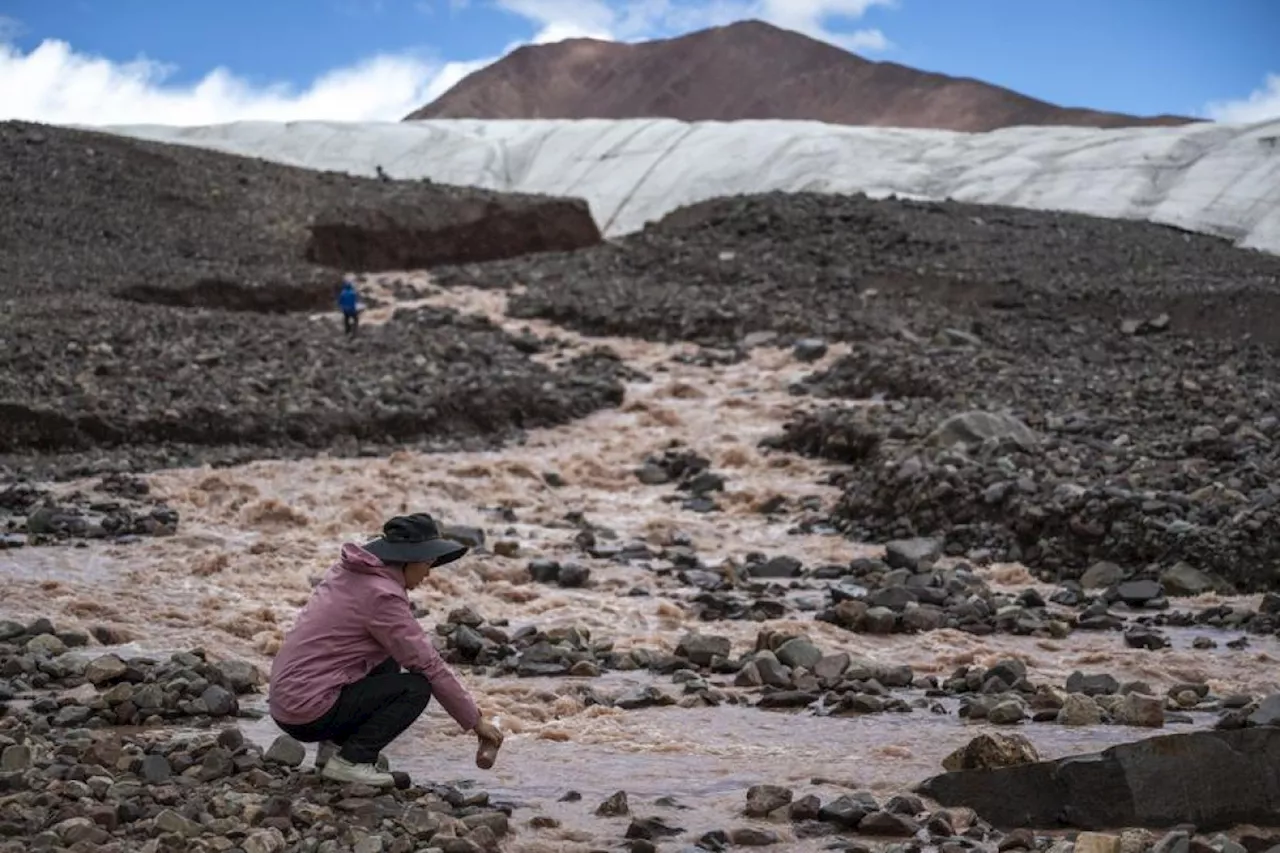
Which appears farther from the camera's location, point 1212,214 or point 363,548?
point 1212,214

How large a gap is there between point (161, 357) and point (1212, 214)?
20.7m

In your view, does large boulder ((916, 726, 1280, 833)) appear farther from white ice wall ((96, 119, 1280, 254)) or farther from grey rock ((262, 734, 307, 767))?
white ice wall ((96, 119, 1280, 254))

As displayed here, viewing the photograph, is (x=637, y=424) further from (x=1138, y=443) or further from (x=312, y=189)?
(x=312, y=189)

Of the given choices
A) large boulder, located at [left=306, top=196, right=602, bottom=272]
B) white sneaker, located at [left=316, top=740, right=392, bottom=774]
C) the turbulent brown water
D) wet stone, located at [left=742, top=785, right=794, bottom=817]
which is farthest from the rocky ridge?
wet stone, located at [left=742, top=785, right=794, bottom=817]

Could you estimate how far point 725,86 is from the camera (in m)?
70.3

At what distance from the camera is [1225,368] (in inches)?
627

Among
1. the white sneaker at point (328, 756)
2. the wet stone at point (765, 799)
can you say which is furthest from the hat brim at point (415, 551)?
the wet stone at point (765, 799)

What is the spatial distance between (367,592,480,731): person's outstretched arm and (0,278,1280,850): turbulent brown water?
49 centimetres

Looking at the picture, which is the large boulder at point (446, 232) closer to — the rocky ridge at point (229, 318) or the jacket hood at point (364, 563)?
the rocky ridge at point (229, 318)

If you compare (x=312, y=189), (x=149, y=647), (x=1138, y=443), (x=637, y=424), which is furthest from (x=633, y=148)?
(x=149, y=647)

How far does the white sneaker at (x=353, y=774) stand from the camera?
4.96 meters

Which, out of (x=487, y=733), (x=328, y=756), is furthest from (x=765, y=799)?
(x=328, y=756)

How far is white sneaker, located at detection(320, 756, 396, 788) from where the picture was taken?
4.96 metres

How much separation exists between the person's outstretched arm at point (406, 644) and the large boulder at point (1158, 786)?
1736 mm
